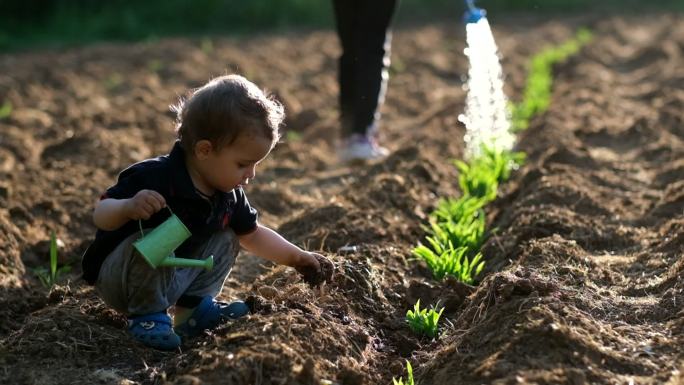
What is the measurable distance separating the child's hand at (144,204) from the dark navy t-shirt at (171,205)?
0.40ft

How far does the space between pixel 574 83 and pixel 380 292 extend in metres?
6.37

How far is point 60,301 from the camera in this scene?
384 cm

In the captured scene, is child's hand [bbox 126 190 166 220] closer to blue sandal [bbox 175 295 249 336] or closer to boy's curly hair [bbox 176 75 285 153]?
boy's curly hair [bbox 176 75 285 153]

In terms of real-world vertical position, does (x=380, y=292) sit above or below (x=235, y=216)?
below

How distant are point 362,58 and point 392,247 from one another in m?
2.16

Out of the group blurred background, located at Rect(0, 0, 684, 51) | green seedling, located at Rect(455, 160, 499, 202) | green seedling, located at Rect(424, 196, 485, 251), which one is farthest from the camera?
blurred background, located at Rect(0, 0, 684, 51)

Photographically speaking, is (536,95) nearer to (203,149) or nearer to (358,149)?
(358,149)

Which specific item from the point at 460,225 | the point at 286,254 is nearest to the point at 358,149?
the point at 460,225

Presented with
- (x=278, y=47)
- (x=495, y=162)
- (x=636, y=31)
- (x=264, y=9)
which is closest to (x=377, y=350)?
(x=495, y=162)

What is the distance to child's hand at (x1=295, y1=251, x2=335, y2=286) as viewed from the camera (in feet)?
11.8

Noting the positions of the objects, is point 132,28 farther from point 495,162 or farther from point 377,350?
point 377,350

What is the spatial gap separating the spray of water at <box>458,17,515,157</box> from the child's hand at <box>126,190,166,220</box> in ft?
9.87

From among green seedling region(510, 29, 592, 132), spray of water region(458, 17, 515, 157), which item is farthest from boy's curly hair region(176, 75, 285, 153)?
green seedling region(510, 29, 592, 132)

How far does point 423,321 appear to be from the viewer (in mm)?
3512
